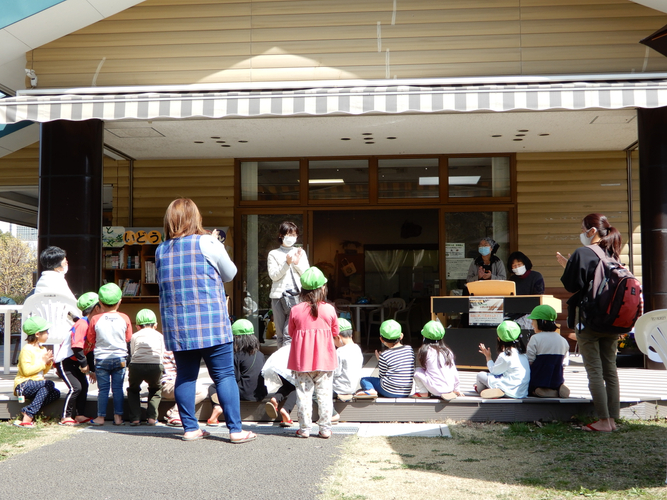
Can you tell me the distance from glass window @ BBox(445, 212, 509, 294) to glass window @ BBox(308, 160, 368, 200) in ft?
4.37

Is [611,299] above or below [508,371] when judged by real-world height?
above

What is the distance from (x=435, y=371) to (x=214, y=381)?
5.53ft

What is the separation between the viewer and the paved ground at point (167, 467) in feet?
10.2

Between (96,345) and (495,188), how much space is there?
6215mm

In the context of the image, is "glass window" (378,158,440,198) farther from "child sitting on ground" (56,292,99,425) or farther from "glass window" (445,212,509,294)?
"child sitting on ground" (56,292,99,425)

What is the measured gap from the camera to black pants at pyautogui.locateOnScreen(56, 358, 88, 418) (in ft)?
15.8

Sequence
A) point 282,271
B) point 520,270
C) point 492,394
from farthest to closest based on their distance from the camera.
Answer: point 520,270, point 282,271, point 492,394

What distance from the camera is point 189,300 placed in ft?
13.2

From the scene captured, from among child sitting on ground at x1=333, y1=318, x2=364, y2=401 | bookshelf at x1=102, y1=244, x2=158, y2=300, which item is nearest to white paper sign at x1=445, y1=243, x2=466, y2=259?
bookshelf at x1=102, y1=244, x2=158, y2=300

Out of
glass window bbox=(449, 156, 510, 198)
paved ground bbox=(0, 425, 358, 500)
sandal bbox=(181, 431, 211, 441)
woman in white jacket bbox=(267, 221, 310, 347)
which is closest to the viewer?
paved ground bbox=(0, 425, 358, 500)

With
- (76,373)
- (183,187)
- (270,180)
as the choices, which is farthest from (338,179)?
(76,373)

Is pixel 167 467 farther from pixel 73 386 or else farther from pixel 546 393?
pixel 546 393

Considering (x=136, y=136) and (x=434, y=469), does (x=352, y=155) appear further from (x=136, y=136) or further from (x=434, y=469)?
(x=434, y=469)

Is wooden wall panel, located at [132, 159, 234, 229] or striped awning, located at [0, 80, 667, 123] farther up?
striped awning, located at [0, 80, 667, 123]
